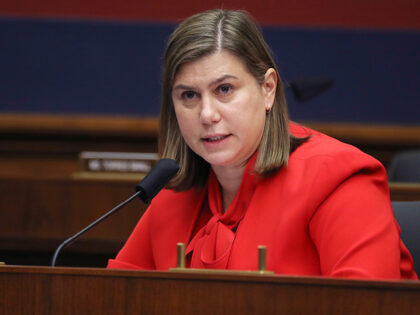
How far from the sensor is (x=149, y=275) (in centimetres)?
108

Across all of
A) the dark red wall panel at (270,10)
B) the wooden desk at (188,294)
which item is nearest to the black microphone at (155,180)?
the wooden desk at (188,294)

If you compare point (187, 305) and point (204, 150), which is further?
point (204, 150)

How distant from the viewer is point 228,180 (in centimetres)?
175

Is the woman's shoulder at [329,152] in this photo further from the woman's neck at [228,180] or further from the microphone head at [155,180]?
the microphone head at [155,180]

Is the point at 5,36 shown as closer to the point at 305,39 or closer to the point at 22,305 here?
the point at 305,39

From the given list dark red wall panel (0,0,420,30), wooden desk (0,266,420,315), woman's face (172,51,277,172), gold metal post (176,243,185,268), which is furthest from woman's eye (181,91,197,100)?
dark red wall panel (0,0,420,30)

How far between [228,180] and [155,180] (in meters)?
0.26

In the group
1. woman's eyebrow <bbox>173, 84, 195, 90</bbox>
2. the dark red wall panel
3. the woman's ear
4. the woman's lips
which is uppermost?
the dark red wall panel

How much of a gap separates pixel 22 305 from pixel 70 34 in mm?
3142

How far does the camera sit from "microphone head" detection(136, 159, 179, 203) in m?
1.53

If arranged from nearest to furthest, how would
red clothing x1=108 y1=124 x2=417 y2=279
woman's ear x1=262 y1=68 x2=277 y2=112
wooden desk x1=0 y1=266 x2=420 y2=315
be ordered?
wooden desk x1=0 y1=266 x2=420 y2=315 < red clothing x1=108 y1=124 x2=417 y2=279 < woman's ear x1=262 y1=68 x2=277 y2=112

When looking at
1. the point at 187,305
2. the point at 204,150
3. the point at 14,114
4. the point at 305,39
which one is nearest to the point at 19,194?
the point at 14,114

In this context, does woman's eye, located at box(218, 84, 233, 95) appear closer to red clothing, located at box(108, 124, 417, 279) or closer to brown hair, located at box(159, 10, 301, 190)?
brown hair, located at box(159, 10, 301, 190)

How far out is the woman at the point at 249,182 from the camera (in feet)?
4.88
